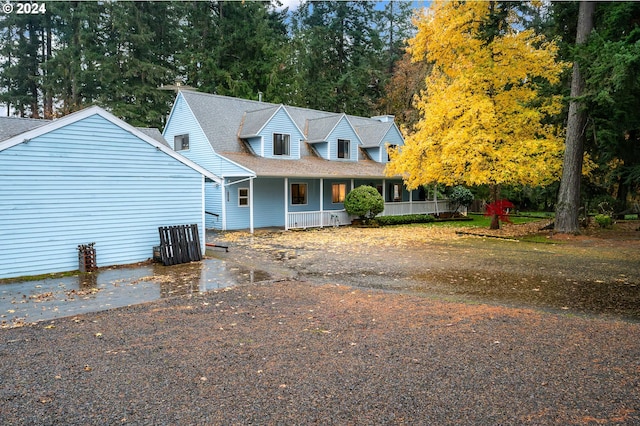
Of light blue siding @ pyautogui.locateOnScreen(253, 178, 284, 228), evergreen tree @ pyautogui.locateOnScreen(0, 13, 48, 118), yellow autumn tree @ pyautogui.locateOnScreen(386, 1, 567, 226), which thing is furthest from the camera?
evergreen tree @ pyautogui.locateOnScreen(0, 13, 48, 118)

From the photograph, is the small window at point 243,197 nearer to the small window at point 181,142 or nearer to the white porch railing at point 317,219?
the white porch railing at point 317,219

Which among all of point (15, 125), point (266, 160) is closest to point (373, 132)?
point (266, 160)

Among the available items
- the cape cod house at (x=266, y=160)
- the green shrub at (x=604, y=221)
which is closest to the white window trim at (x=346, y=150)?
the cape cod house at (x=266, y=160)

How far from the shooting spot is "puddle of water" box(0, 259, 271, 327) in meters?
7.62

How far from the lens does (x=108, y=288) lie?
9297 mm

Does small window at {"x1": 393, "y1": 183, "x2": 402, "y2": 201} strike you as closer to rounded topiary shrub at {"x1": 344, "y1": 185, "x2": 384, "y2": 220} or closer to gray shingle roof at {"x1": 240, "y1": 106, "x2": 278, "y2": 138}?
rounded topiary shrub at {"x1": 344, "y1": 185, "x2": 384, "y2": 220}

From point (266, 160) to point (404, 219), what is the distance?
8.66m

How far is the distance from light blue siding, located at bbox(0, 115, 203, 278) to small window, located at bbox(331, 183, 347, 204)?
42.4 feet

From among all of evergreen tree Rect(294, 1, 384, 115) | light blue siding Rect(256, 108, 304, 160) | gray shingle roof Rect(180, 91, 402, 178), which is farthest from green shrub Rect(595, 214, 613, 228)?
evergreen tree Rect(294, 1, 384, 115)

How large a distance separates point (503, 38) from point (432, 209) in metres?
12.2

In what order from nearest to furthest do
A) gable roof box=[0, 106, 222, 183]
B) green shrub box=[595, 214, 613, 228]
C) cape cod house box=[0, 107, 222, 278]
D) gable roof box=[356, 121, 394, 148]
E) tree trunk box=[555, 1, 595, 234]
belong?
gable roof box=[0, 106, 222, 183]
cape cod house box=[0, 107, 222, 278]
tree trunk box=[555, 1, 595, 234]
green shrub box=[595, 214, 613, 228]
gable roof box=[356, 121, 394, 148]

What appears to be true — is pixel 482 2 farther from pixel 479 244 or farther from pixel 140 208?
pixel 140 208

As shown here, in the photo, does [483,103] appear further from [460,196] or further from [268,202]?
[460,196]

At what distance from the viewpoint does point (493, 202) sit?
20.0m
